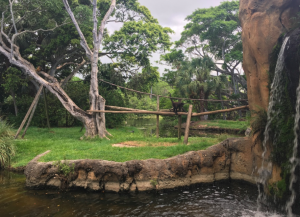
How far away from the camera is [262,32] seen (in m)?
5.85

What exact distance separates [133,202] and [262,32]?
4914 millimetres

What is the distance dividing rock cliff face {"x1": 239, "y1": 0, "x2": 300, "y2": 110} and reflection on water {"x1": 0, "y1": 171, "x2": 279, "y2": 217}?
231cm

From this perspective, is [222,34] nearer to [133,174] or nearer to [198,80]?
[198,80]

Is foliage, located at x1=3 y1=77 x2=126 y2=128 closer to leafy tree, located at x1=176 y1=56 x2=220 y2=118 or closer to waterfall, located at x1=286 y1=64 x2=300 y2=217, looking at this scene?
leafy tree, located at x1=176 y1=56 x2=220 y2=118

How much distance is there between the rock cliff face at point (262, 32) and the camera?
563 centimetres

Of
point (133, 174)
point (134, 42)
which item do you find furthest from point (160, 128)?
point (133, 174)

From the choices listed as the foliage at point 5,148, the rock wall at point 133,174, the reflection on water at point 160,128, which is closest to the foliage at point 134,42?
the reflection on water at point 160,128

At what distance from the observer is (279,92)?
17.1 feet

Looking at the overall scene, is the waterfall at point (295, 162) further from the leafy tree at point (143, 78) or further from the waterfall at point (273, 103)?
the leafy tree at point (143, 78)

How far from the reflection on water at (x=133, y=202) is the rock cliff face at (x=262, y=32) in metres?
2.31

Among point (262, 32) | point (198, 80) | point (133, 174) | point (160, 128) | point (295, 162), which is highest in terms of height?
point (198, 80)

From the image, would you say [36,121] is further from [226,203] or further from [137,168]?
[226,203]

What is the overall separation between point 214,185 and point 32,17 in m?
13.1

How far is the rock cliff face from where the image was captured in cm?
563
